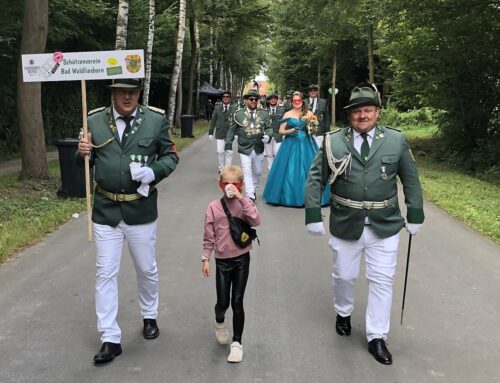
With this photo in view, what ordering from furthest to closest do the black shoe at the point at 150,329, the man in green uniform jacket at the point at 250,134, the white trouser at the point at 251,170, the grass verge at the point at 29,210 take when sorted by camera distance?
1. the man in green uniform jacket at the point at 250,134
2. the white trouser at the point at 251,170
3. the grass verge at the point at 29,210
4. the black shoe at the point at 150,329

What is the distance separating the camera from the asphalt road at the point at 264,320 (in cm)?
379

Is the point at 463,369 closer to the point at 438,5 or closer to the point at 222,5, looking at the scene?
the point at 438,5

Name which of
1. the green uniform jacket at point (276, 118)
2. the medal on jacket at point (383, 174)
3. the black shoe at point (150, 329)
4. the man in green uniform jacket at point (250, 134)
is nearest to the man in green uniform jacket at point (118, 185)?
the black shoe at point (150, 329)

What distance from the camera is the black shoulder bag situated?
12.7 feet

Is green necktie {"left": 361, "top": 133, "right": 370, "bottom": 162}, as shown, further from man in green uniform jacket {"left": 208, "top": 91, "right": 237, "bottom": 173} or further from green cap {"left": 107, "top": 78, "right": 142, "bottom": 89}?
man in green uniform jacket {"left": 208, "top": 91, "right": 237, "bottom": 173}

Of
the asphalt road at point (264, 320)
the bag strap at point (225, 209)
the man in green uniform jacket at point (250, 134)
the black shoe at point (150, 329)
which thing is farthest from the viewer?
the man in green uniform jacket at point (250, 134)

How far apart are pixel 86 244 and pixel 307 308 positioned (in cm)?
353

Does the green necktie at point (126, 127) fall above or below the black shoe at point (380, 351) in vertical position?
above

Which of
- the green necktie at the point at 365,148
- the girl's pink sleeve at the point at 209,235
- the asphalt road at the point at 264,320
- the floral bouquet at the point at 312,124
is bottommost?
the asphalt road at the point at 264,320

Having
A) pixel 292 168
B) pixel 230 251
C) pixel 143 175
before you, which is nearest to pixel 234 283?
pixel 230 251

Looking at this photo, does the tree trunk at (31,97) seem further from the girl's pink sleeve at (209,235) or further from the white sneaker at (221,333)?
the white sneaker at (221,333)

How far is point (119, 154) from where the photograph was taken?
3.98 metres

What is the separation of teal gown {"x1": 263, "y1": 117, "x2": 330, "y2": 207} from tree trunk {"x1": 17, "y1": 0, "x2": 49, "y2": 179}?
4.95m

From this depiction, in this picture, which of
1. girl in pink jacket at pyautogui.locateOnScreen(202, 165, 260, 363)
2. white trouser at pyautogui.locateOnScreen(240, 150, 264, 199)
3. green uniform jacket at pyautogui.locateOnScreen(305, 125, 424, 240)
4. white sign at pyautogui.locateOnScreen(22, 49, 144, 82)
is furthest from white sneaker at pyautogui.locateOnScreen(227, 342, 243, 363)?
white trouser at pyautogui.locateOnScreen(240, 150, 264, 199)
